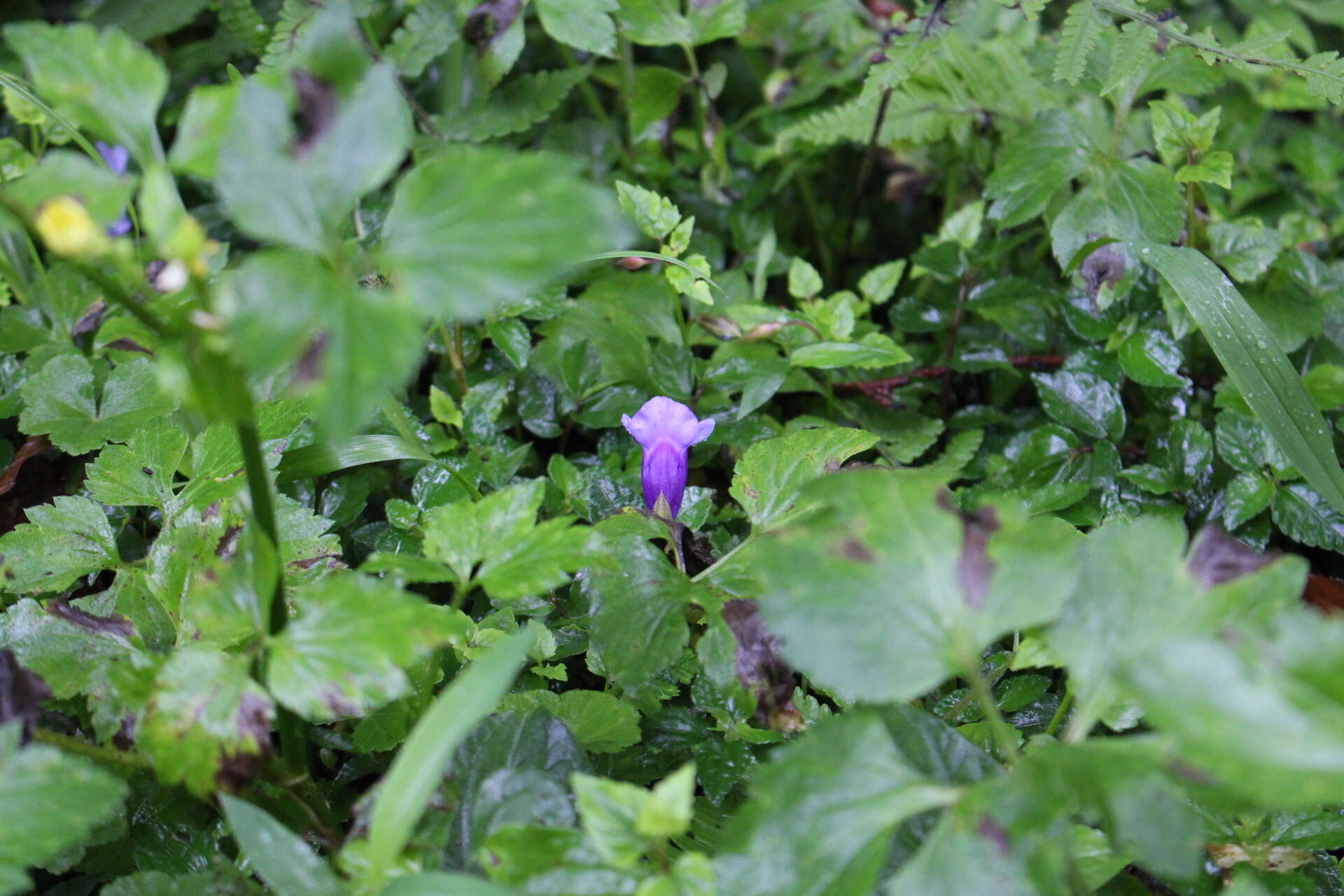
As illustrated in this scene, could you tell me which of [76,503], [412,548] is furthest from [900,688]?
[76,503]

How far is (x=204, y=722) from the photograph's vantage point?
0.77 meters

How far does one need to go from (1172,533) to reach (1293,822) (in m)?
0.45

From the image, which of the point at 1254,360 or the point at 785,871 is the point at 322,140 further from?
the point at 1254,360

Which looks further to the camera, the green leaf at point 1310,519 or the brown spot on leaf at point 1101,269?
the brown spot on leaf at point 1101,269

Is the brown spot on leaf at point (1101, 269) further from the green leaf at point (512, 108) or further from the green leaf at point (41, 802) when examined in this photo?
the green leaf at point (41, 802)

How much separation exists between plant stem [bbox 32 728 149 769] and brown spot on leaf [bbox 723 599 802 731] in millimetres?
543

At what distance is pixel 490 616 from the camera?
1.21 meters

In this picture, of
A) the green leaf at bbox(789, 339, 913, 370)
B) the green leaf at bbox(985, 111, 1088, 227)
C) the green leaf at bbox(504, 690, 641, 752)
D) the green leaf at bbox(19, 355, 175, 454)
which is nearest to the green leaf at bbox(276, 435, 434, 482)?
the green leaf at bbox(19, 355, 175, 454)

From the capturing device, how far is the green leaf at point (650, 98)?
1963 millimetres

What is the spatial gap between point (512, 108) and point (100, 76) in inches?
54.4

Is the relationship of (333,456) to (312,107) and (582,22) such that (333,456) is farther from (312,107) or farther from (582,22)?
(582,22)

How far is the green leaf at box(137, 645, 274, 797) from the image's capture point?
76 cm

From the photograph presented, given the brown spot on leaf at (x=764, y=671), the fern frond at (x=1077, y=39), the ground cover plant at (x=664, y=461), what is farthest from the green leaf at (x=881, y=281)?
the brown spot on leaf at (x=764, y=671)

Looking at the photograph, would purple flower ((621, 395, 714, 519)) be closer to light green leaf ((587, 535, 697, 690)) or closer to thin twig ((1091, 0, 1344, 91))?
light green leaf ((587, 535, 697, 690))
